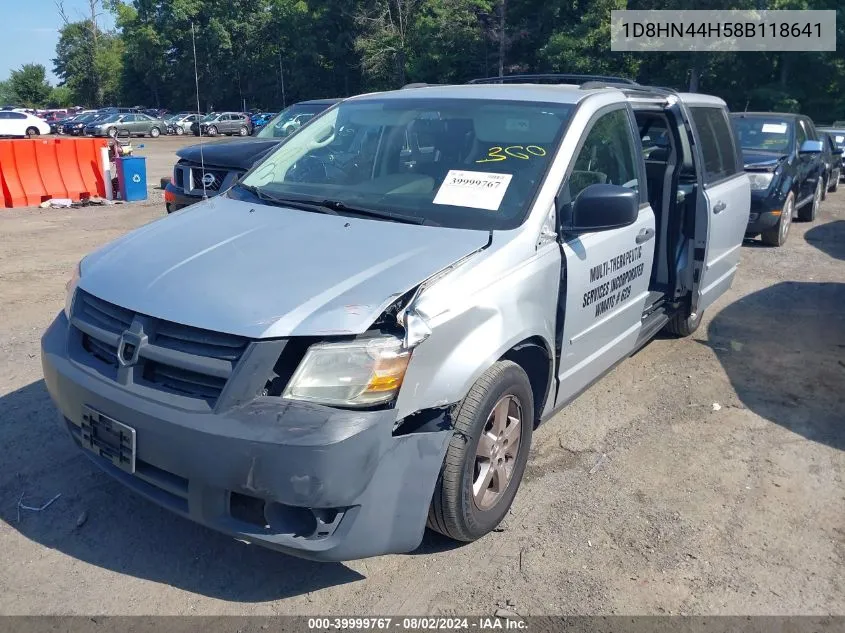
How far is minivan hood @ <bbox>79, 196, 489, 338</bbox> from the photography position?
2.62 metres

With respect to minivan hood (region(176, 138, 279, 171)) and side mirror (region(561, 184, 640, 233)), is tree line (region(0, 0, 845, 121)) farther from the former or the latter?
side mirror (region(561, 184, 640, 233))

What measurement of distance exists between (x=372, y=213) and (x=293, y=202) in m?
0.49

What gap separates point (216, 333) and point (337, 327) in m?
0.44

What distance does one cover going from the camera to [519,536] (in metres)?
3.30

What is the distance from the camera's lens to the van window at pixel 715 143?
5336 mm

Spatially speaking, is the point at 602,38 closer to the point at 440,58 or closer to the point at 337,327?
the point at 440,58

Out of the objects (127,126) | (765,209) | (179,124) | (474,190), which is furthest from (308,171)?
(179,124)

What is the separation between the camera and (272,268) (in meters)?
2.95

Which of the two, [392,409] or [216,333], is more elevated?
[216,333]

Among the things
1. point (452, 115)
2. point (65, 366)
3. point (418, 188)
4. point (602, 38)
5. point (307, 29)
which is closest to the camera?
point (65, 366)

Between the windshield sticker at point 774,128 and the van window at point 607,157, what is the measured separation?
8016 mm

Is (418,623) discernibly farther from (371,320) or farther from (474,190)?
(474,190)

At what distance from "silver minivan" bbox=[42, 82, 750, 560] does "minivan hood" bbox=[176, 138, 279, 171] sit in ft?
14.8

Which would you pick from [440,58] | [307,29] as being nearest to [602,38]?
[440,58]
